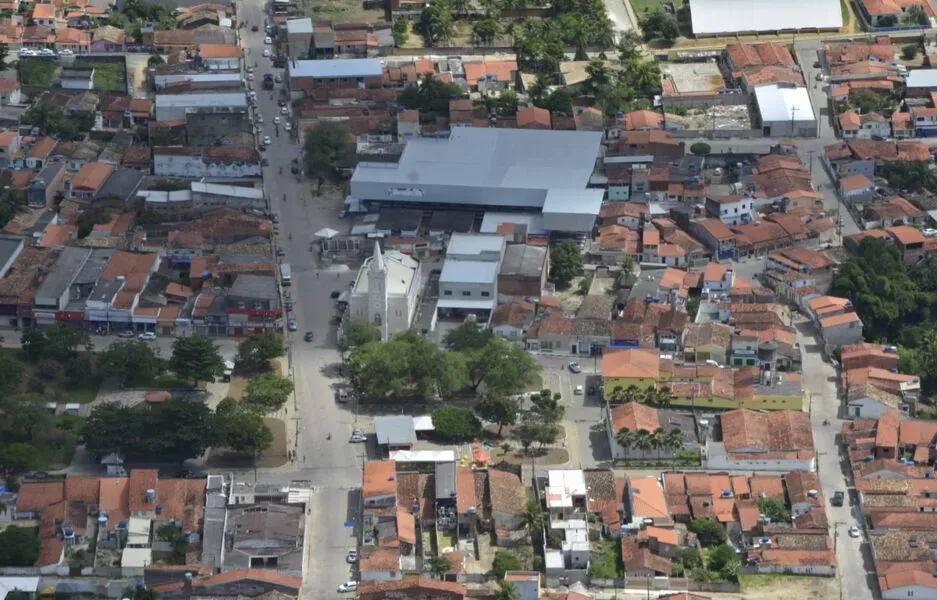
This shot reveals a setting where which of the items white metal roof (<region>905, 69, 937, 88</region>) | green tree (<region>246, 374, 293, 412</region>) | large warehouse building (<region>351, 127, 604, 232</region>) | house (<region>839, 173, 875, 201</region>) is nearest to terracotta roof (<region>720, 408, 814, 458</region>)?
green tree (<region>246, 374, 293, 412</region>)

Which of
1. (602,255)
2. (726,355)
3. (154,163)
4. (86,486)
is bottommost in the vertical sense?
(86,486)

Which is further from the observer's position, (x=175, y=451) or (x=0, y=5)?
(x=0, y=5)

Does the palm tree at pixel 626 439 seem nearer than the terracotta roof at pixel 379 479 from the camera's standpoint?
No

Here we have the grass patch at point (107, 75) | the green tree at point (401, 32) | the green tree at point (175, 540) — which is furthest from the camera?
the green tree at point (401, 32)

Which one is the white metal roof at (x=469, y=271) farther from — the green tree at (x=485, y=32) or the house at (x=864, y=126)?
the green tree at (x=485, y=32)

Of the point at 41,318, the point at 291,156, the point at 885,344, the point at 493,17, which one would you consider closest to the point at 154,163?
the point at 291,156

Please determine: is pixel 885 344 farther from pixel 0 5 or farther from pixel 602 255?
pixel 0 5

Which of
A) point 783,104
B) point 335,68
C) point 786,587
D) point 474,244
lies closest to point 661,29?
point 783,104

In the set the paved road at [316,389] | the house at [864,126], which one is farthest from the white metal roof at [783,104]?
the paved road at [316,389]
